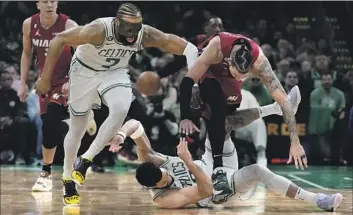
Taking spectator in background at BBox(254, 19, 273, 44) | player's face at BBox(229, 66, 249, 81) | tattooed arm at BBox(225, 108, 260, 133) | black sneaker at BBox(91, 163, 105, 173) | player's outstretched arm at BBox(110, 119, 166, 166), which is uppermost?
player's face at BBox(229, 66, 249, 81)

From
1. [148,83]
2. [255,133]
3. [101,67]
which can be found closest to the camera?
[101,67]

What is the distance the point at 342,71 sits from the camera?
12305 mm

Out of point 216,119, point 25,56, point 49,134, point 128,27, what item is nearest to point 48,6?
point 25,56

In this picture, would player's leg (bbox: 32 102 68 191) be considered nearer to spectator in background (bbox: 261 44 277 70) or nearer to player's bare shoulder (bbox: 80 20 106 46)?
player's bare shoulder (bbox: 80 20 106 46)

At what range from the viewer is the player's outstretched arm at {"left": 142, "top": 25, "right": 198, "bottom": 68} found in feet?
21.2

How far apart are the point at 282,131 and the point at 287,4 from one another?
2.32 meters

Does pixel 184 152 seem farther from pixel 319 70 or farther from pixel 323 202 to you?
pixel 319 70

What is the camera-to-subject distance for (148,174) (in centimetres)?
616

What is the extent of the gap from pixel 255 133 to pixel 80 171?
5153 mm

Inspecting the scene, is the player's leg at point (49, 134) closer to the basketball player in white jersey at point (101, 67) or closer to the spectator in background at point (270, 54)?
the basketball player in white jersey at point (101, 67)

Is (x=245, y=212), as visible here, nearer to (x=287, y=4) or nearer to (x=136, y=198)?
(x=136, y=198)

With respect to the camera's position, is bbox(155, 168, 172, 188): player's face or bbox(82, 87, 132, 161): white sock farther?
bbox(155, 168, 172, 188): player's face

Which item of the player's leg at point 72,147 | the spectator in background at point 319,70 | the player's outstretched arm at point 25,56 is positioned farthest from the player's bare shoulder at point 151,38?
the spectator in background at point 319,70

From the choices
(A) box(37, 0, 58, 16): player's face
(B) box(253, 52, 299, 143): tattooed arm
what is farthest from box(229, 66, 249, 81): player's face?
(A) box(37, 0, 58, 16): player's face
